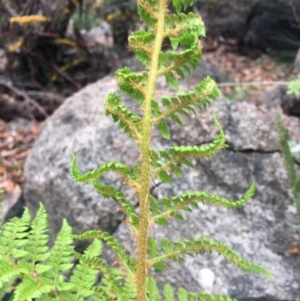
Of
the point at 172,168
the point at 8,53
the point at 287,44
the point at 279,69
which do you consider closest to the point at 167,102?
the point at 172,168

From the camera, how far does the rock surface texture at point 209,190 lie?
2.04 meters

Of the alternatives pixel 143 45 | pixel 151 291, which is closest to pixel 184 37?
pixel 143 45

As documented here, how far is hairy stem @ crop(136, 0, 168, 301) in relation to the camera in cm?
83

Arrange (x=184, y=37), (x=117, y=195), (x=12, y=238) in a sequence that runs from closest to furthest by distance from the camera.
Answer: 1. (x=184, y=37)
2. (x=117, y=195)
3. (x=12, y=238)

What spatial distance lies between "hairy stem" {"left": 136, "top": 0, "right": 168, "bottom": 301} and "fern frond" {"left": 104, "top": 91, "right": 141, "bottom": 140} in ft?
0.06

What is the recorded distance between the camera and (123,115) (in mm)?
847

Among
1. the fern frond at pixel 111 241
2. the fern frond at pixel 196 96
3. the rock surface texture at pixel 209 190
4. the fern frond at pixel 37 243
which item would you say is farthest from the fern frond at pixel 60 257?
the rock surface texture at pixel 209 190

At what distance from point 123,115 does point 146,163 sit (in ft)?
0.35

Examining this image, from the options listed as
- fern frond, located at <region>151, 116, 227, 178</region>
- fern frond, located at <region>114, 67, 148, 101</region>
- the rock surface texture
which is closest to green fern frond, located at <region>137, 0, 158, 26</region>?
fern frond, located at <region>114, 67, 148, 101</region>

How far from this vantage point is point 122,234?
2225 millimetres

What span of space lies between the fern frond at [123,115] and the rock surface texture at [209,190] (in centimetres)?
115

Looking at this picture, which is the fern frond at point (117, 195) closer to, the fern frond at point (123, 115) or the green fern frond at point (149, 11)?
the fern frond at point (123, 115)

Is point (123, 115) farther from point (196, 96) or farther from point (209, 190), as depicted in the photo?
point (209, 190)

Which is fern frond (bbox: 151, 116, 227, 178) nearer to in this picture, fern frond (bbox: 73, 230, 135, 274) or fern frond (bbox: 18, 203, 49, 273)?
fern frond (bbox: 73, 230, 135, 274)
